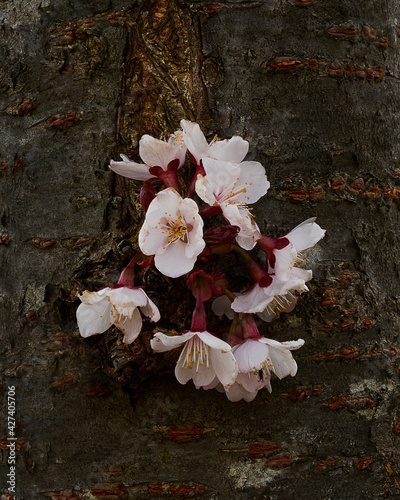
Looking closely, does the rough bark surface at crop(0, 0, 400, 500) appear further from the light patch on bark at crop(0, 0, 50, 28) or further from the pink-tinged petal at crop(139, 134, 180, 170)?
the pink-tinged petal at crop(139, 134, 180, 170)

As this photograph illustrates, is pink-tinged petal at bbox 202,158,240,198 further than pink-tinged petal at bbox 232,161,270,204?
No

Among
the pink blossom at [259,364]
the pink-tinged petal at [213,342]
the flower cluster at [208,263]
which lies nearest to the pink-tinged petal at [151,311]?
the flower cluster at [208,263]

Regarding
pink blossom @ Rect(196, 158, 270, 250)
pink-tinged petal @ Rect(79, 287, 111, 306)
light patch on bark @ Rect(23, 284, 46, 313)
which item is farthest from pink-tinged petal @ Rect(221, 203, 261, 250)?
light patch on bark @ Rect(23, 284, 46, 313)

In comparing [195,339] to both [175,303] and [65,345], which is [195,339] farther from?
[65,345]

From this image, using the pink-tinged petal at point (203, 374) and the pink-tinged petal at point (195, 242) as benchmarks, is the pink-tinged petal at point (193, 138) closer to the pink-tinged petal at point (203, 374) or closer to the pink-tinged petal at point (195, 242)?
the pink-tinged petal at point (195, 242)

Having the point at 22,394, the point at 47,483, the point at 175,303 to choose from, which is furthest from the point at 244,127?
the point at 47,483
